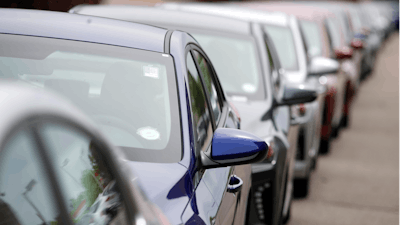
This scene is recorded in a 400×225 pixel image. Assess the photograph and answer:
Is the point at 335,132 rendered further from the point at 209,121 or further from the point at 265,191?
the point at 209,121

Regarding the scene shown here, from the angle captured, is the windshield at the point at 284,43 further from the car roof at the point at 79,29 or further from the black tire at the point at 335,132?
the car roof at the point at 79,29

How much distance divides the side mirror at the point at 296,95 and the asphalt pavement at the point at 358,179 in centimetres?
124

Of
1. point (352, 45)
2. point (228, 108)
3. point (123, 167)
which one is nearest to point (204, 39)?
point (228, 108)

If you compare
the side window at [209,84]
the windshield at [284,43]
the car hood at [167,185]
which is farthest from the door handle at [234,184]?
the windshield at [284,43]

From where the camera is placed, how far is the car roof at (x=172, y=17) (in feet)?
17.9

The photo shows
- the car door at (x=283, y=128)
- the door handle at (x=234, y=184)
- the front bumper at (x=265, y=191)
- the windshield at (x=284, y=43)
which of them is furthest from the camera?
the windshield at (x=284, y=43)

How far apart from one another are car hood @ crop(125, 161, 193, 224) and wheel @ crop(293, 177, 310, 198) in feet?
15.3

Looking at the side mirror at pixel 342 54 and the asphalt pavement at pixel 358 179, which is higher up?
the side mirror at pixel 342 54

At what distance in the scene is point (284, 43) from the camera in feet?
25.4

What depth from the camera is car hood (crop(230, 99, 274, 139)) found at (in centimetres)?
474

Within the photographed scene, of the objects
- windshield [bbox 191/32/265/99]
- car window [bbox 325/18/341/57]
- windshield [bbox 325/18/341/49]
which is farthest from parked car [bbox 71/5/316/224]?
windshield [bbox 325/18/341/49]

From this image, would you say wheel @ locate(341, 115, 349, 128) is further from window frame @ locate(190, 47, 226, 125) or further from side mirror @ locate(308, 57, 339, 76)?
window frame @ locate(190, 47, 226, 125)

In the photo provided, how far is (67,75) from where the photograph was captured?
9.21 ft

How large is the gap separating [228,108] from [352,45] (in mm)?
11991
